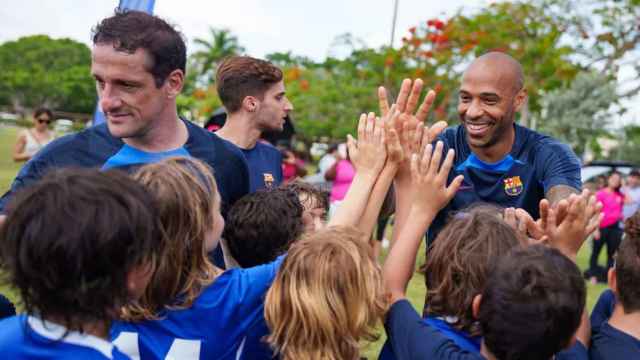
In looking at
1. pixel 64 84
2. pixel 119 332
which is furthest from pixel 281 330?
pixel 64 84

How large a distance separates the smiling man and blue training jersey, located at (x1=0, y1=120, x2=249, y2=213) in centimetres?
115

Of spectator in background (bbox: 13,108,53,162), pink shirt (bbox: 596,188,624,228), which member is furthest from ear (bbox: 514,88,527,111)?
pink shirt (bbox: 596,188,624,228)

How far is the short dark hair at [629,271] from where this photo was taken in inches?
96.5

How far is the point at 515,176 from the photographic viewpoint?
370 centimetres

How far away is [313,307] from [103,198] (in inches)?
28.9

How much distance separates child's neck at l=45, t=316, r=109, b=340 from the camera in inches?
70.7

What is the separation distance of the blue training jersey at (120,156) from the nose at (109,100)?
0.21m

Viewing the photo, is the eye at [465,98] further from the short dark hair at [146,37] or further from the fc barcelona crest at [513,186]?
the short dark hair at [146,37]

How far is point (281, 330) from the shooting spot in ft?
7.14

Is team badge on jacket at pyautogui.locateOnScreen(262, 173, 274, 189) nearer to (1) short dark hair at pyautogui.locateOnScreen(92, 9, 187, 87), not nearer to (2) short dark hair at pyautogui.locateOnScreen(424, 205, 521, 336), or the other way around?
(1) short dark hair at pyautogui.locateOnScreen(92, 9, 187, 87)

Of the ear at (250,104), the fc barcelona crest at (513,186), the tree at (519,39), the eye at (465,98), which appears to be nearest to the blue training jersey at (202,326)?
the fc barcelona crest at (513,186)

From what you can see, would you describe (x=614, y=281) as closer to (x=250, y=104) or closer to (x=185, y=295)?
(x=185, y=295)

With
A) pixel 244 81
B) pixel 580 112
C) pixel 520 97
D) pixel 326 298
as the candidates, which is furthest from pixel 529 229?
pixel 580 112

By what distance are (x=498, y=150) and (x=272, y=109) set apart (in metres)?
1.70
